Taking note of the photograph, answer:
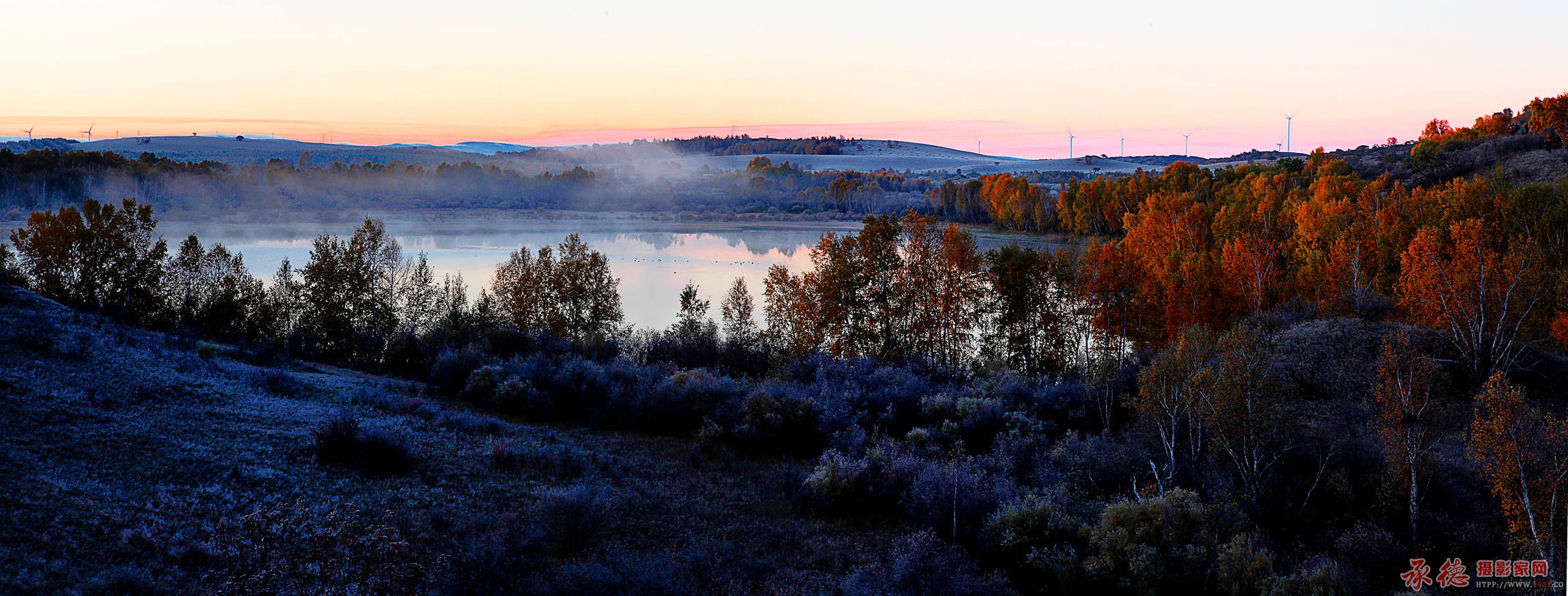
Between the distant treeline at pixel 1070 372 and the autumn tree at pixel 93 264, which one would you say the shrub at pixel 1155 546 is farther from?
the autumn tree at pixel 93 264

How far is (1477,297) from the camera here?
24.3m

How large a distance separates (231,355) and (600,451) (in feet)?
35.1

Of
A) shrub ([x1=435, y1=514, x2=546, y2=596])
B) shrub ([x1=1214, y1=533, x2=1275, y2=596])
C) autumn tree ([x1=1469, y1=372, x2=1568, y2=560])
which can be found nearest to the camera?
shrub ([x1=435, y1=514, x2=546, y2=596])

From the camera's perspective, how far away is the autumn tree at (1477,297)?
22266mm

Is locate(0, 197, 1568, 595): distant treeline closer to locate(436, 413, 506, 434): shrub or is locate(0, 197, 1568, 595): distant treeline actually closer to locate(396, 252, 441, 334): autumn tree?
locate(396, 252, 441, 334): autumn tree

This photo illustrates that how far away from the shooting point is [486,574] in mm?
9406

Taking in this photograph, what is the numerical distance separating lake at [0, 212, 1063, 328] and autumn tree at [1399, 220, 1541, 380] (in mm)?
24944

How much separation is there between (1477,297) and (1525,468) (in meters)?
16.5

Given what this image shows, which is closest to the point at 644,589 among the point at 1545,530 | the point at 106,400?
the point at 106,400

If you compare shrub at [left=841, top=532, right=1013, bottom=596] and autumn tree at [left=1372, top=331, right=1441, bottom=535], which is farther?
autumn tree at [left=1372, top=331, right=1441, bottom=535]

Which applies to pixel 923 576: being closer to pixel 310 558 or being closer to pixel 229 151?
pixel 310 558

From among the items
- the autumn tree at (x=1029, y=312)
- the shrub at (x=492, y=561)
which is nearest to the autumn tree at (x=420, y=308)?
the shrub at (x=492, y=561)

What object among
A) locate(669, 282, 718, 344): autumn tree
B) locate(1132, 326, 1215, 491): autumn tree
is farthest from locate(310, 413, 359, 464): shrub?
locate(669, 282, 718, 344): autumn tree

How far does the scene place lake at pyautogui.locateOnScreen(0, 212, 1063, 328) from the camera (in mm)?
45531
